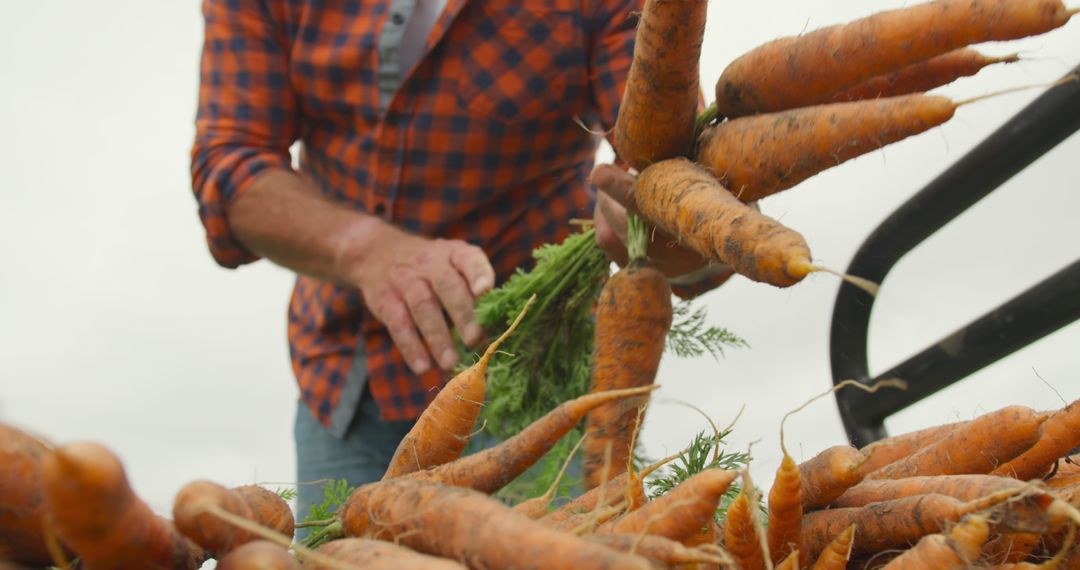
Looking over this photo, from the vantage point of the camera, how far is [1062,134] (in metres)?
1.57

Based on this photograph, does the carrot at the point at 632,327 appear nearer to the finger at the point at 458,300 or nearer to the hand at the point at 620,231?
the hand at the point at 620,231

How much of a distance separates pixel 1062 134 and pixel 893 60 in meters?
0.34

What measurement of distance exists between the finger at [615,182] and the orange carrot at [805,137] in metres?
0.14

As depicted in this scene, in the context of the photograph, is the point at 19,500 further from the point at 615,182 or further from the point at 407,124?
the point at 407,124

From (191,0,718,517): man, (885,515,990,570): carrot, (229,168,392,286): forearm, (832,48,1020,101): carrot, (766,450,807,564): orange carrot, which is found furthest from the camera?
(191,0,718,517): man

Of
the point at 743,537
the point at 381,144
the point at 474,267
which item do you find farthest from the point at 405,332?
the point at 743,537

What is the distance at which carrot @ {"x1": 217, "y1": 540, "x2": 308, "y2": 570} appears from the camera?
74 cm

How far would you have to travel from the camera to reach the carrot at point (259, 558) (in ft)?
2.44

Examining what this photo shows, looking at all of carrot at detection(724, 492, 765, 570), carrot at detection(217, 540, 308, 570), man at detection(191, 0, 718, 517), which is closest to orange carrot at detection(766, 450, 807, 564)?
carrot at detection(724, 492, 765, 570)

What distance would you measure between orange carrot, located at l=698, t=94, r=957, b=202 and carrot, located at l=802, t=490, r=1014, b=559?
0.55 m

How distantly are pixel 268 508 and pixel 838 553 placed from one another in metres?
0.60

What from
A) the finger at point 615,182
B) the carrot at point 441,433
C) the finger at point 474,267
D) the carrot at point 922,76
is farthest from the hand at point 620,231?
the carrot at point 441,433

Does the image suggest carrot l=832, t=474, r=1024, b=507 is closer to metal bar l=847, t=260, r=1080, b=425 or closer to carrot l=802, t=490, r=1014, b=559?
carrot l=802, t=490, r=1014, b=559

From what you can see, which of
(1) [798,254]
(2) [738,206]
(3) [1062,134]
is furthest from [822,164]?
(3) [1062,134]
